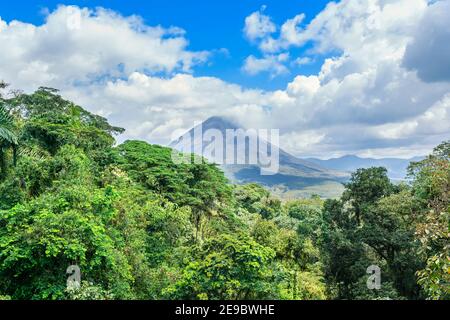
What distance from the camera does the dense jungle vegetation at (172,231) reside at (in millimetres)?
7473

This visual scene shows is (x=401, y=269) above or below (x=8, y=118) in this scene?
below

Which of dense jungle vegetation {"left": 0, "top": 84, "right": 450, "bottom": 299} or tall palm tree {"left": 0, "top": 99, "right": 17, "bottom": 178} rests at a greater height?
tall palm tree {"left": 0, "top": 99, "right": 17, "bottom": 178}

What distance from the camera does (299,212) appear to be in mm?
37375

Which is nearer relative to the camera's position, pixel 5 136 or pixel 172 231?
pixel 5 136

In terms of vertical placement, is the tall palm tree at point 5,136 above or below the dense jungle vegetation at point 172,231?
above

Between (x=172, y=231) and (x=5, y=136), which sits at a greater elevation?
(x=5, y=136)

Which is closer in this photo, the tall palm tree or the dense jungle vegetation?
the dense jungle vegetation

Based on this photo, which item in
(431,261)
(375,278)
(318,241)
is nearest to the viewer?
(431,261)

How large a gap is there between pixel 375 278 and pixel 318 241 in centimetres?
597

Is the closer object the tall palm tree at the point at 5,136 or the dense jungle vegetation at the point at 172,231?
the dense jungle vegetation at the point at 172,231

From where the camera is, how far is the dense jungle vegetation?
747 centimetres

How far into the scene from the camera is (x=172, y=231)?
13.8 m
